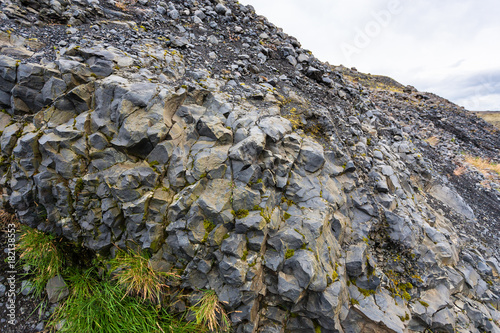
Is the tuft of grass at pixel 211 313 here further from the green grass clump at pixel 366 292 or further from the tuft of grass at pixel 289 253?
the green grass clump at pixel 366 292

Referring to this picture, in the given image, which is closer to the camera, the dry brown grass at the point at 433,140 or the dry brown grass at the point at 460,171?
the dry brown grass at the point at 460,171

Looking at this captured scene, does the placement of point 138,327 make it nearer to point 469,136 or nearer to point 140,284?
point 140,284

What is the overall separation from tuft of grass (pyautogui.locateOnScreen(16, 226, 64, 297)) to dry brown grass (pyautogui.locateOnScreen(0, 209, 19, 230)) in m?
0.43

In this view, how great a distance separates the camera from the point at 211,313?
14.6 feet

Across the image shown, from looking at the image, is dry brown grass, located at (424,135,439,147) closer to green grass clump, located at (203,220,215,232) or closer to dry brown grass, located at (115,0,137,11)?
green grass clump, located at (203,220,215,232)

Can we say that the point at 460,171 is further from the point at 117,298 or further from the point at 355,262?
the point at 117,298

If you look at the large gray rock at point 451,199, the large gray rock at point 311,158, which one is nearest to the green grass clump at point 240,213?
the large gray rock at point 311,158

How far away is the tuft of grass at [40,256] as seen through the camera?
202 inches

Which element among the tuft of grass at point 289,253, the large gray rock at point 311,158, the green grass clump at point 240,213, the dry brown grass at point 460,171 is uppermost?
the dry brown grass at point 460,171

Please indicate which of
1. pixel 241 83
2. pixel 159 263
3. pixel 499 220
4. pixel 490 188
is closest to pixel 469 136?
pixel 490 188

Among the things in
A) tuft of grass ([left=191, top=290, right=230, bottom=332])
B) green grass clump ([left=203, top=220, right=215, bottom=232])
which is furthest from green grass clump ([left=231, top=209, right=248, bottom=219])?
tuft of grass ([left=191, top=290, right=230, bottom=332])

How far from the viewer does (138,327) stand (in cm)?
459

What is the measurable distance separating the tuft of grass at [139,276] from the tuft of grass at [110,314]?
18 cm

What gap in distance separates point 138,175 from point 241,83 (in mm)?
4513
